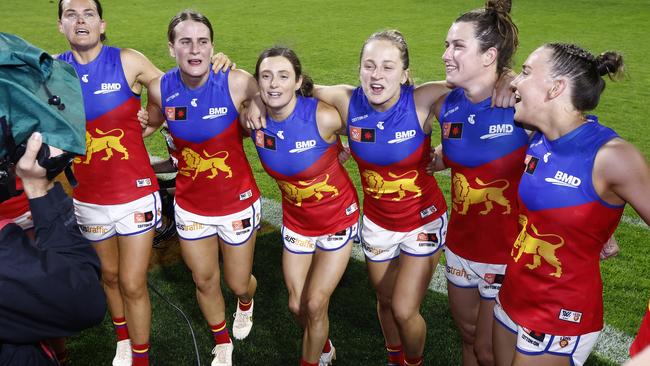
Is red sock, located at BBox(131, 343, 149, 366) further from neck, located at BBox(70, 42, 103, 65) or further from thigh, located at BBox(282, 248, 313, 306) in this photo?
neck, located at BBox(70, 42, 103, 65)

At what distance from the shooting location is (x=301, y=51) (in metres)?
14.6

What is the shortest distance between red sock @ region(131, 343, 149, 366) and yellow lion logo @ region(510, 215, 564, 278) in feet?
8.31

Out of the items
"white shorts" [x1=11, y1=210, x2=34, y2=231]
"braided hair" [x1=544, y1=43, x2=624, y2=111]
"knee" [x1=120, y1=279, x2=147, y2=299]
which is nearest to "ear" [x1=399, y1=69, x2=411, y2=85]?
"braided hair" [x1=544, y1=43, x2=624, y2=111]

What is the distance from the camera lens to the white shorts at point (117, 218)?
4.33 meters

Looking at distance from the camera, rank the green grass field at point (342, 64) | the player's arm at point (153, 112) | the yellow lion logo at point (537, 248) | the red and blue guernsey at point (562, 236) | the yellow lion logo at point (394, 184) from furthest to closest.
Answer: the green grass field at point (342, 64) → the player's arm at point (153, 112) → the yellow lion logo at point (394, 184) → the yellow lion logo at point (537, 248) → the red and blue guernsey at point (562, 236)

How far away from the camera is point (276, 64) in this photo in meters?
3.98

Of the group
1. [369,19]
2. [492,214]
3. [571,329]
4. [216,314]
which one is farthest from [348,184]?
[369,19]

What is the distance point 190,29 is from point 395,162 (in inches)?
60.8

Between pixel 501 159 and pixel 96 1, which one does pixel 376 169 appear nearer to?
pixel 501 159

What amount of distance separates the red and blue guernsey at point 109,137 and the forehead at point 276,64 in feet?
3.23

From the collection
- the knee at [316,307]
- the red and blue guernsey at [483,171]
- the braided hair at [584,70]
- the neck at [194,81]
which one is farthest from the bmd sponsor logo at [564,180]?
the neck at [194,81]

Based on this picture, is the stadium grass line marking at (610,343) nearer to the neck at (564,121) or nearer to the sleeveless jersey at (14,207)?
the neck at (564,121)

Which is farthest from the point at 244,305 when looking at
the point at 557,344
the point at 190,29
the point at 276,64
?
the point at 557,344

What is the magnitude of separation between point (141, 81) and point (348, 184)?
61.5 inches
